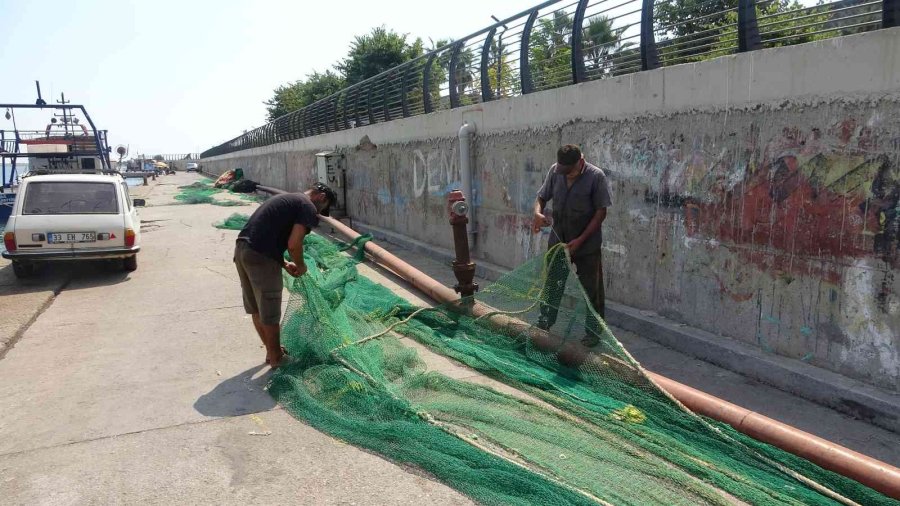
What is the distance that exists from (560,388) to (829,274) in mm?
2110

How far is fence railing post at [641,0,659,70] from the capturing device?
638cm

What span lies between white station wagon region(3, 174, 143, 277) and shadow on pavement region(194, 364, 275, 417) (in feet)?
18.6

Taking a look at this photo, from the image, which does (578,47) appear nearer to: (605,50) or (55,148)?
(605,50)

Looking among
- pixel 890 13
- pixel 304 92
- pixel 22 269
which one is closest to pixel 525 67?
pixel 890 13

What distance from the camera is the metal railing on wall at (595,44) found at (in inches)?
200

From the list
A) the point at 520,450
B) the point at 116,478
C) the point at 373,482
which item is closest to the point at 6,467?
the point at 116,478

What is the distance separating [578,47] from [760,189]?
125 inches

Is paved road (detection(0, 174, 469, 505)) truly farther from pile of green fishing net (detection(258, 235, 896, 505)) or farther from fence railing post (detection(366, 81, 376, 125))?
fence railing post (detection(366, 81, 376, 125))

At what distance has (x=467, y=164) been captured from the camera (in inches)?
394

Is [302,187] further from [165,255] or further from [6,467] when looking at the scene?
[6,467]

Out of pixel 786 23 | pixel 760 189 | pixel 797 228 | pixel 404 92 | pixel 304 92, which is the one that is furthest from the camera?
pixel 304 92

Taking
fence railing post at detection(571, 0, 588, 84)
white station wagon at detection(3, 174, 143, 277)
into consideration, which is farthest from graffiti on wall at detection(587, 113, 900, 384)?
white station wagon at detection(3, 174, 143, 277)

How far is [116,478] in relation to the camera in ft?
12.2

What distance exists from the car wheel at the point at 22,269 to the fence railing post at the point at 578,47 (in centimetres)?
864
